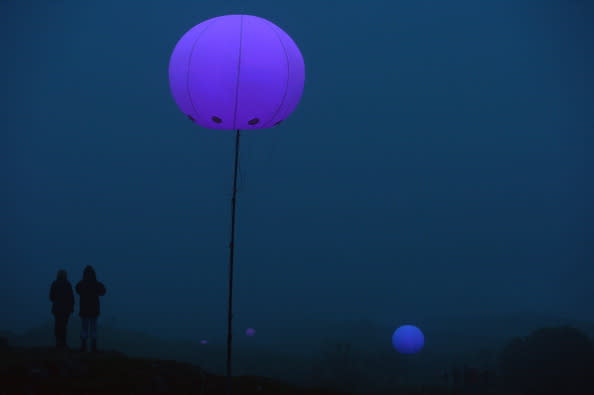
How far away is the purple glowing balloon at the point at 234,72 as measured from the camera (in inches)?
263

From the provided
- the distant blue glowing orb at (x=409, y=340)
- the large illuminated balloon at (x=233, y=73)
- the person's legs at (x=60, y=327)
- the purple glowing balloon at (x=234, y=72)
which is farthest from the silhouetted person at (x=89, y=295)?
the distant blue glowing orb at (x=409, y=340)

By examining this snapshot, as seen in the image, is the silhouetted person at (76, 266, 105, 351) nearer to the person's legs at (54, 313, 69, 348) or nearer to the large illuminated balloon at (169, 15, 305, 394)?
the person's legs at (54, 313, 69, 348)

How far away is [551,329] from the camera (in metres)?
22.0

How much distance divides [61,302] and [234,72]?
6755 millimetres

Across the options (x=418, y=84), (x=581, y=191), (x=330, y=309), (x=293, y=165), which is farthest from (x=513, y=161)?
(x=330, y=309)

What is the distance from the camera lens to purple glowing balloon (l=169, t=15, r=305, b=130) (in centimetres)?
667

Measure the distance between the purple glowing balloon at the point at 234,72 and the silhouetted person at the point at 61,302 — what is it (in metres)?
5.51

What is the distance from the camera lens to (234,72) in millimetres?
6641

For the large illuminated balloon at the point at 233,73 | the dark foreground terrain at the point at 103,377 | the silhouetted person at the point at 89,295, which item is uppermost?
the large illuminated balloon at the point at 233,73

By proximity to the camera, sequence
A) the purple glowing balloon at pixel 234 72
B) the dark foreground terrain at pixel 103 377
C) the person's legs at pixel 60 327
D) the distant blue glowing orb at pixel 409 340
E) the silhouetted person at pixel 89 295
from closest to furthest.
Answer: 1. the purple glowing balloon at pixel 234 72
2. the dark foreground terrain at pixel 103 377
3. the silhouetted person at pixel 89 295
4. the person's legs at pixel 60 327
5. the distant blue glowing orb at pixel 409 340

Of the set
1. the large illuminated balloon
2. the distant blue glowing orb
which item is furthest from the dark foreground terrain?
the distant blue glowing orb

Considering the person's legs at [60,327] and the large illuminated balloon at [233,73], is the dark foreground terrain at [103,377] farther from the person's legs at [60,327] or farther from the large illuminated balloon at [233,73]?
the large illuminated balloon at [233,73]

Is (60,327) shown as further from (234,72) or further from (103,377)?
(234,72)

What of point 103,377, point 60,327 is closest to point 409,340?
point 60,327
